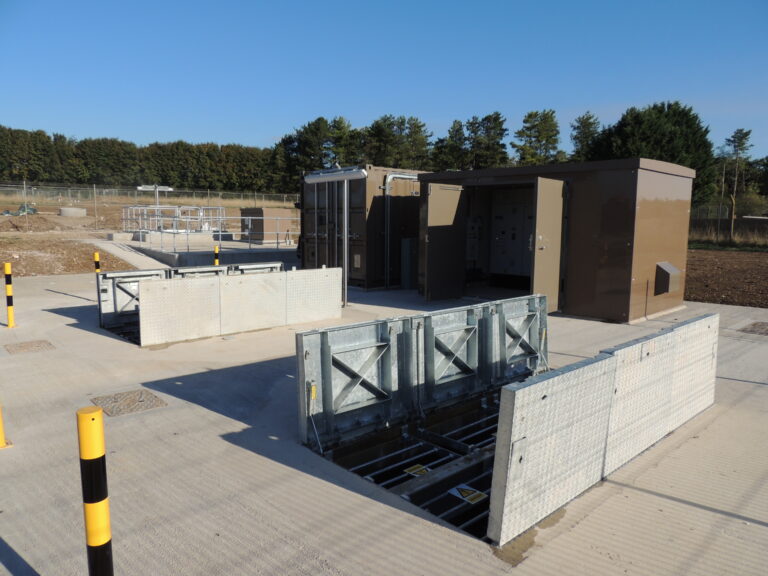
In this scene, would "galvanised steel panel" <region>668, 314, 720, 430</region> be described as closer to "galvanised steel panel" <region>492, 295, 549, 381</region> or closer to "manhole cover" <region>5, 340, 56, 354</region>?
"galvanised steel panel" <region>492, 295, 549, 381</region>

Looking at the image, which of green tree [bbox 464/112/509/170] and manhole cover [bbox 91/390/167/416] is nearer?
manhole cover [bbox 91/390/167/416]

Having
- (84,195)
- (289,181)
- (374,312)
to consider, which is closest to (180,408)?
(374,312)

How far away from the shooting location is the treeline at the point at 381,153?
41.3 m

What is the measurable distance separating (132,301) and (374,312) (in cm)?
466

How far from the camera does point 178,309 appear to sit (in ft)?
28.0

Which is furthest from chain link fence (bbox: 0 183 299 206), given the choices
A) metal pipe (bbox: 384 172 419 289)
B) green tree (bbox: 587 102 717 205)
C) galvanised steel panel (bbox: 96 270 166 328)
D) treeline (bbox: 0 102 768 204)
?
galvanised steel panel (bbox: 96 270 166 328)

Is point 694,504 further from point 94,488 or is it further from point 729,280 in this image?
point 729,280

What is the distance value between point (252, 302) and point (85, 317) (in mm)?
3613

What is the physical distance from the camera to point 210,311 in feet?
29.1

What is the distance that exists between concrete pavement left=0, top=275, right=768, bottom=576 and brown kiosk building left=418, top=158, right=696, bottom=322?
433cm

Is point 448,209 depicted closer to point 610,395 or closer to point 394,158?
point 610,395

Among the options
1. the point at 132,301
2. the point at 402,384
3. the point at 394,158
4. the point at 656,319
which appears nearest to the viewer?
the point at 402,384

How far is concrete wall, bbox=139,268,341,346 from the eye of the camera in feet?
27.3

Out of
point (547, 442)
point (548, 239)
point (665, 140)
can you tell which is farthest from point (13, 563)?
point (665, 140)
